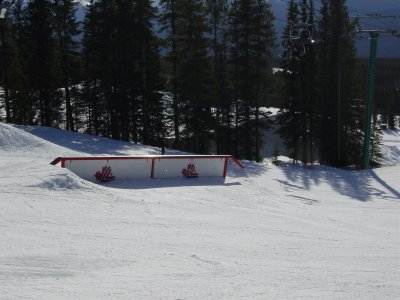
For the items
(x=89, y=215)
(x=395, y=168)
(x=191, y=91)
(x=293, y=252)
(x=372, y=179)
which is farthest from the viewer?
(x=191, y=91)

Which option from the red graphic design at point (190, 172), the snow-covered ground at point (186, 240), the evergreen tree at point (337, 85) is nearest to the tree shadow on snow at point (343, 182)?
the snow-covered ground at point (186, 240)

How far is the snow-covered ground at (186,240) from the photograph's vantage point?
5.64m

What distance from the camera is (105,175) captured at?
14.2 m

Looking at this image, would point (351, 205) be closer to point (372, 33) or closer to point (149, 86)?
point (372, 33)

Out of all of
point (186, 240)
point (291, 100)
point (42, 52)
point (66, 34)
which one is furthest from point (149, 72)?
point (186, 240)

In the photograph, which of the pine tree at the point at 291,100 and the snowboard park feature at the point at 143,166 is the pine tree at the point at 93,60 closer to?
the pine tree at the point at 291,100

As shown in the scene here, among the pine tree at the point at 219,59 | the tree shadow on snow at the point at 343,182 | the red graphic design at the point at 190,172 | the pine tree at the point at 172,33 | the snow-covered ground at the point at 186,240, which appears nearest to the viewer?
the snow-covered ground at the point at 186,240

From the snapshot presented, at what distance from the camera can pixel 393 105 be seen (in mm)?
105812

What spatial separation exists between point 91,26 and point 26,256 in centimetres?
2927

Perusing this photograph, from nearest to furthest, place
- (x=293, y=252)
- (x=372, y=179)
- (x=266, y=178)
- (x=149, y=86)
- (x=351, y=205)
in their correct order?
(x=293, y=252), (x=351, y=205), (x=266, y=178), (x=372, y=179), (x=149, y=86)

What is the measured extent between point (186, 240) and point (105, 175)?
261 inches

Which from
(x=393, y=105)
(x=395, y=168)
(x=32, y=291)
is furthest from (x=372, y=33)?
(x=393, y=105)

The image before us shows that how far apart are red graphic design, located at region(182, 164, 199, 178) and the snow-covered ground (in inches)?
10.4

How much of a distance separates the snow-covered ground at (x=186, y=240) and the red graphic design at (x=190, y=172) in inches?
10.4
